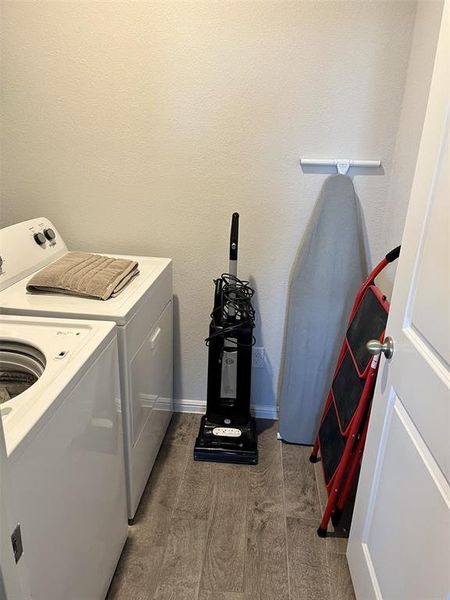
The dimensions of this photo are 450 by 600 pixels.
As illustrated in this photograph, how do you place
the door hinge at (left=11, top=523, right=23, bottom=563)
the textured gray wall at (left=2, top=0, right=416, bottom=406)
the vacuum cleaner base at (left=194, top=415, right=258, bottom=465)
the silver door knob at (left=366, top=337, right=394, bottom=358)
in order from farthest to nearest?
the vacuum cleaner base at (left=194, top=415, right=258, bottom=465) → the textured gray wall at (left=2, top=0, right=416, bottom=406) → the silver door knob at (left=366, top=337, right=394, bottom=358) → the door hinge at (left=11, top=523, right=23, bottom=563)

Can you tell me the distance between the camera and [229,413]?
218cm

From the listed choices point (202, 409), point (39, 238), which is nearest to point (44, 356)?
point (39, 238)

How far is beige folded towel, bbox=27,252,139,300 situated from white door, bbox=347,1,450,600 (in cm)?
97

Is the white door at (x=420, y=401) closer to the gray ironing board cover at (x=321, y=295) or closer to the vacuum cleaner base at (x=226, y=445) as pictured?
the gray ironing board cover at (x=321, y=295)

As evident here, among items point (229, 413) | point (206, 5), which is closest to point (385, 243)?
point (229, 413)

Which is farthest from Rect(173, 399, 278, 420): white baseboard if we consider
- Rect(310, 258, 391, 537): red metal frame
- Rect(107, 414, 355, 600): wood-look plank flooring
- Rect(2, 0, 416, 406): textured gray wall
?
Rect(310, 258, 391, 537): red metal frame

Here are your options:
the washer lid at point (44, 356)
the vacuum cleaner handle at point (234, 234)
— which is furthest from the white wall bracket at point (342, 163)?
the washer lid at point (44, 356)

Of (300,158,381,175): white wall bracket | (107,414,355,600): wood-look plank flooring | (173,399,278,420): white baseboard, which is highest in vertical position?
(300,158,381,175): white wall bracket

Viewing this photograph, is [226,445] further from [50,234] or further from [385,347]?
[50,234]

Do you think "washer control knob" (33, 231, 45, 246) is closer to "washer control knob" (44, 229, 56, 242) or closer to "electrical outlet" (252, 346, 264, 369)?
"washer control knob" (44, 229, 56, 242)

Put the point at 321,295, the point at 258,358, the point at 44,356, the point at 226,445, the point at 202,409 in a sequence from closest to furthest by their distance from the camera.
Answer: the point at 44,356
the point at 321,295
the point at 226,445
the point at 258,358
the point at 202,409

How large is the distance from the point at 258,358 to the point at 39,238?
1214 mm

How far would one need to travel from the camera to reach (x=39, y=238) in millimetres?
1900

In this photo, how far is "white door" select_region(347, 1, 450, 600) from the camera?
92 cm
